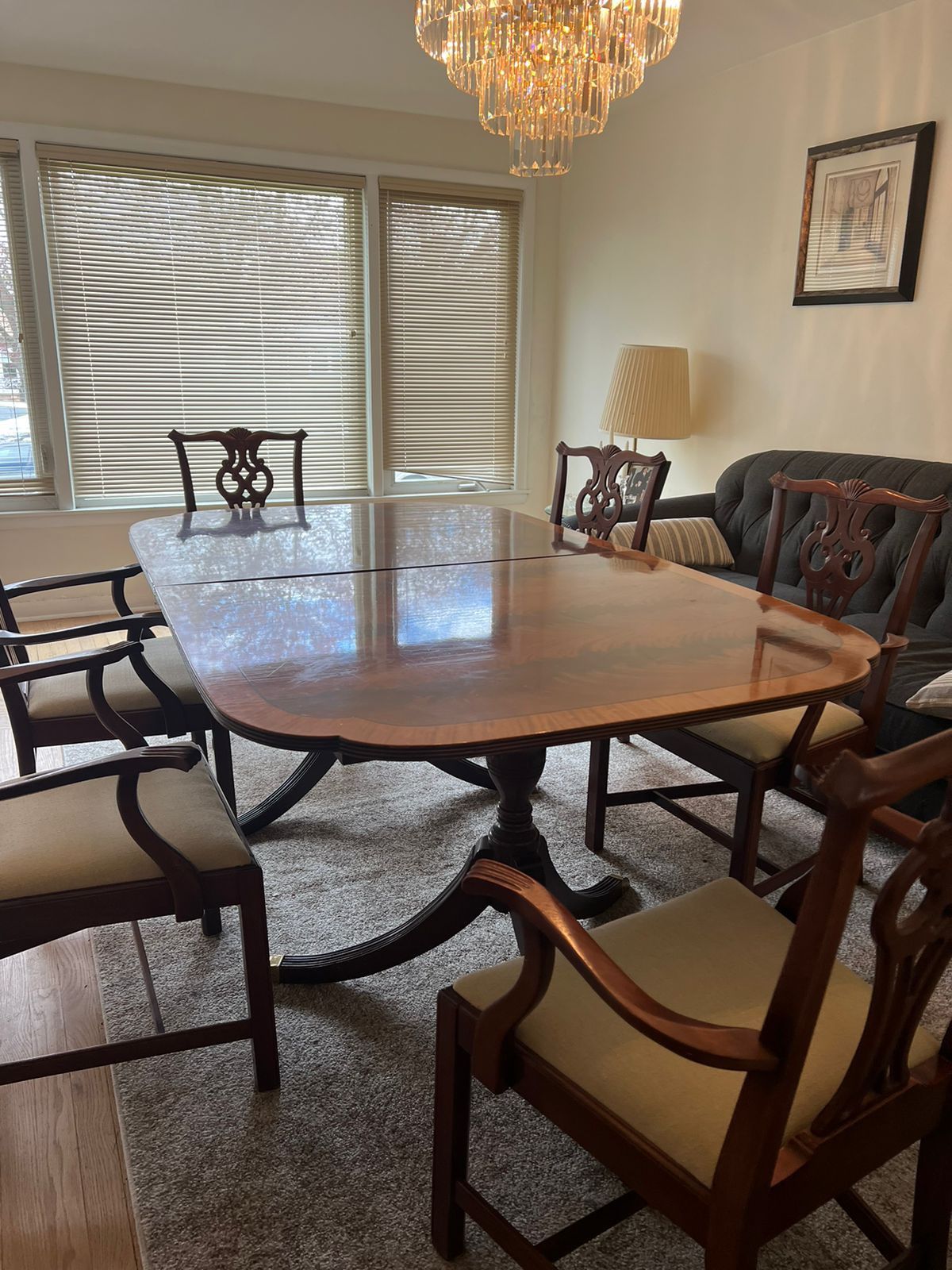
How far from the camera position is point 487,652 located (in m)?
1.52

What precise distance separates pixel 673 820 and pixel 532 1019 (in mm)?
1565

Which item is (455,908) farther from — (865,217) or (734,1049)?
(865,217)

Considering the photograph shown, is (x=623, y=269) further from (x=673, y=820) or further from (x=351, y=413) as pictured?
(x=673, y=820)

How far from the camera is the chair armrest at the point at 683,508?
3.80 m

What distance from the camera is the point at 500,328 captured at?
5254 millimetres

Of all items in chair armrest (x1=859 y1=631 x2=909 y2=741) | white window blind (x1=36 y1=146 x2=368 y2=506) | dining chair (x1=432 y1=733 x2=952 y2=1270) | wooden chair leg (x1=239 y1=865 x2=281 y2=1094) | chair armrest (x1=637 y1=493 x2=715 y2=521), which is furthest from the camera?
white window blind (x1=36 y1=146 x2=368 y2=506)

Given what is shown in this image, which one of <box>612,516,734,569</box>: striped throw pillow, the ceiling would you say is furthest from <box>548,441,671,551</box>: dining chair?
the ceiling

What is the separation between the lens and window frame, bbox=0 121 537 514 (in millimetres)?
4137

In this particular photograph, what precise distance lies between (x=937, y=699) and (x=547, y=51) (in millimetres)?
1894

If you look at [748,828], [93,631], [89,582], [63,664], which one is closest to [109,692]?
[93,631]

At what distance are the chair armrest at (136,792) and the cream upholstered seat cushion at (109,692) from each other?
2.10 ft

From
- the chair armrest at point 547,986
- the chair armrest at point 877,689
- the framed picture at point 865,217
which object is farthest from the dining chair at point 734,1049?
the framed picture at point 865,217

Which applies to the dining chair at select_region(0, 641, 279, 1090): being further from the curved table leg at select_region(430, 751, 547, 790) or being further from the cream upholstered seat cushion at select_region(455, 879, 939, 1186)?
the curved table leg at select_region(430, 751, 547, 790)

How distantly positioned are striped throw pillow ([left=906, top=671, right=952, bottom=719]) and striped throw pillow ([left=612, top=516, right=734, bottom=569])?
1367 millimetres
